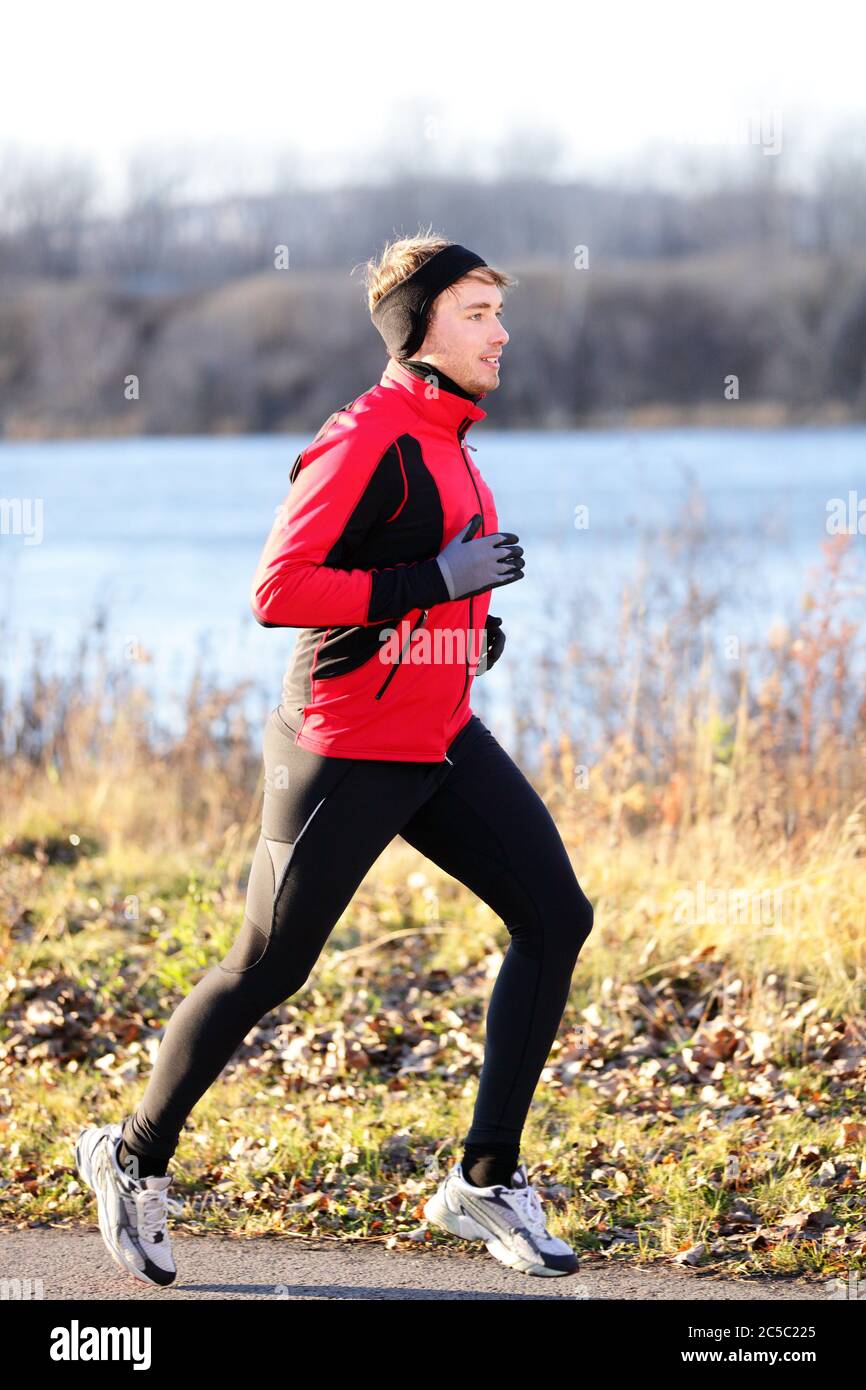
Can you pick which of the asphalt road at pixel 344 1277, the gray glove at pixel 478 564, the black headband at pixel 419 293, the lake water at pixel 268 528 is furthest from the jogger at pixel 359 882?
the lake water at pixel 268 528

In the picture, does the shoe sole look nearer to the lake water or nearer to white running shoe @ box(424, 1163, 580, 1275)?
white running shoe @ box(424, 1163, 580, 1275)

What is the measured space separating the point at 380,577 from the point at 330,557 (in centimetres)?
11

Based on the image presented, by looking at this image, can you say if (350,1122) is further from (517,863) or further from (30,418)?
(30,418)

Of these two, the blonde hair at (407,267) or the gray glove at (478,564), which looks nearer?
the gray glove at (478,564)

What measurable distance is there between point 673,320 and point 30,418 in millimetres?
17458

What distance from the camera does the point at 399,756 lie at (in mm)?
3367

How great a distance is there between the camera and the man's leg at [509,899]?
11.5 ft

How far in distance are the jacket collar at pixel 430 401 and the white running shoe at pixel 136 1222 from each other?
5.47ft

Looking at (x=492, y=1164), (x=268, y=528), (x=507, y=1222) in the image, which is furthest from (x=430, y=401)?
(x=268, y=528)

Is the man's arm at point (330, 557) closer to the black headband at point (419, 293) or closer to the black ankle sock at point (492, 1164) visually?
the black headband at point (419, 293)

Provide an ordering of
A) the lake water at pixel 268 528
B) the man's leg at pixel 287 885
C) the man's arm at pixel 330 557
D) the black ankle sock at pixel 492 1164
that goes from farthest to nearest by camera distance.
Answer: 1. the lake water at pixel 268 528
2. the black ankle sock at pixel 492 1164
3. the man's leg at pixel 287 885
4. the man's arm at pixel 330 557

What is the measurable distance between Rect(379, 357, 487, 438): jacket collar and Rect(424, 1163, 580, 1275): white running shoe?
5.34 feet

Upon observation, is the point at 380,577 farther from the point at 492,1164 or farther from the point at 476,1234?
the point at 476,1234

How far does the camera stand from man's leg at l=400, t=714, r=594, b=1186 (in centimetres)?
351
